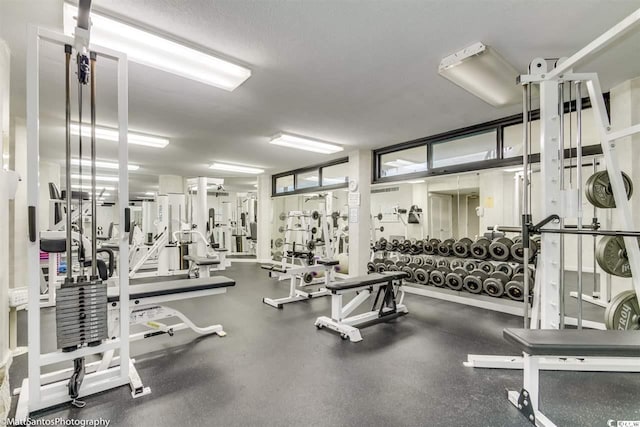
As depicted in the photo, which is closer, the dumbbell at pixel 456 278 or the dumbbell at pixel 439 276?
the dumbbell at pixel 456 278

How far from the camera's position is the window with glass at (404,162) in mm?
4904

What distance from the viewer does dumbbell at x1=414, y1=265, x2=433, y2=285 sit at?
162 inches

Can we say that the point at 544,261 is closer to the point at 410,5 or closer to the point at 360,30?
the point at 410,5

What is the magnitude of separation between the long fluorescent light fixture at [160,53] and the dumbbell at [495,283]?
3.47 metres

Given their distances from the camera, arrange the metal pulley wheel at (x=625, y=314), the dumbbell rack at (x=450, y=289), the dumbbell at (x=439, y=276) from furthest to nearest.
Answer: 1. the dumbbell at (x=439, y=276)
2. the dumbbell rack at (x=450, y=289)
3. the metal pulley wheel at (x=625, y=314)

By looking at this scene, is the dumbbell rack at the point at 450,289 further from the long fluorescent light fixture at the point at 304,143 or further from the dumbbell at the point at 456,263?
the long fluorescent light fixture at the point at 304,143

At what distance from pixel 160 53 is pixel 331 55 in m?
1.32

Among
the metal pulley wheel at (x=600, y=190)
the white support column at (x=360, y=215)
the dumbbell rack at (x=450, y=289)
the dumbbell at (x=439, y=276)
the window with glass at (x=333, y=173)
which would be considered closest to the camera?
the metal pulley wheel at (x=600, y=190)

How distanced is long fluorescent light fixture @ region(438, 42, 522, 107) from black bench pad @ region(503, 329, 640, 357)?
1.98 m

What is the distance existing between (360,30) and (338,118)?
1707 millimetres

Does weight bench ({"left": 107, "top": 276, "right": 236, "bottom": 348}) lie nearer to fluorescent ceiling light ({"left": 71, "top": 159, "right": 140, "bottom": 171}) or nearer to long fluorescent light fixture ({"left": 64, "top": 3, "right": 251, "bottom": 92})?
long fluorescent light fixture ({"left": 64, "top": 3, "right": 251, "bottom": 92})

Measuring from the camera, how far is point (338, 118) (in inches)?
147

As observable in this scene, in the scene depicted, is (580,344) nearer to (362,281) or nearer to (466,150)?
(362,281)

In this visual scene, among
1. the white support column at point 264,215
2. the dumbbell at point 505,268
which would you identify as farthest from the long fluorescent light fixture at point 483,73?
the white support column at point 264,215
